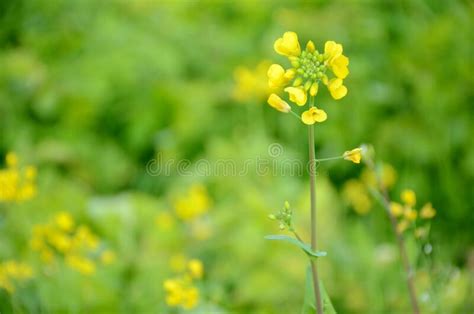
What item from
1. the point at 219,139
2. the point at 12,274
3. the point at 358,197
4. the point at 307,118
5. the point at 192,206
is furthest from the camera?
the point at 219,139

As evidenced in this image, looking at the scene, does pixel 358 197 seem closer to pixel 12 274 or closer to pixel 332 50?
pixel 12 274

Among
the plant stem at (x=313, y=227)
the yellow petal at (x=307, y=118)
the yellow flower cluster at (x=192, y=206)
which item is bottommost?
the yellow flower cluster at (x=192, y=206)

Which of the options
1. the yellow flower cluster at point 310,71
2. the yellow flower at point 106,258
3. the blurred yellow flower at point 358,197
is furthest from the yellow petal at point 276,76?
the blurred yellow flower at point 358,197

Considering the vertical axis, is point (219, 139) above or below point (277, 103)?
below

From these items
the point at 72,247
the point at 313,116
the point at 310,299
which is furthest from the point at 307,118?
the point at 72,247

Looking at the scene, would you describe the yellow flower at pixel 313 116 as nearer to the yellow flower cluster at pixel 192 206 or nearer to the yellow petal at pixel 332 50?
the yellow petal at pixel 332 50

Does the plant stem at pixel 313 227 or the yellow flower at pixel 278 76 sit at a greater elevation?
the yellow flower at pixel 278 76

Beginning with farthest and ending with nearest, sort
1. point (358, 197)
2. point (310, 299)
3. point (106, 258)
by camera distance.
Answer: point (358, 197)
point (106, 258)
point (310, 299)

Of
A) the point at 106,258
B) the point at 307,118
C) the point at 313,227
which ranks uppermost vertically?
the point at 307,118
